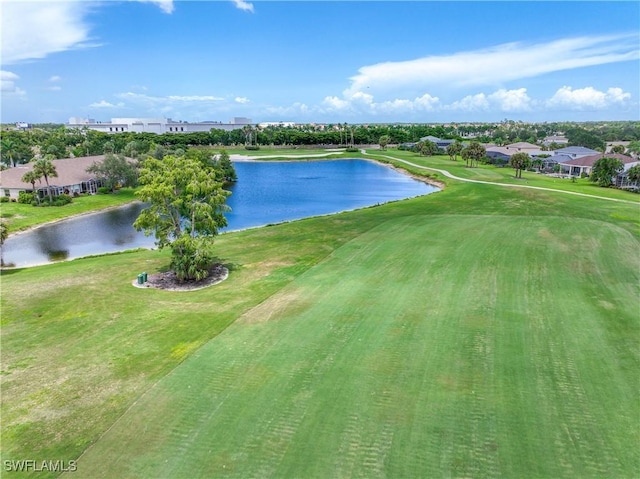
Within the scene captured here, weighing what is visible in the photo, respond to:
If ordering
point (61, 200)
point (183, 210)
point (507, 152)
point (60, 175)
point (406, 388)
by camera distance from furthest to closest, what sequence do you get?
point (507, 152) < point (60, 175) < point (61, 200) < point (183, 210) < point (406, 388)

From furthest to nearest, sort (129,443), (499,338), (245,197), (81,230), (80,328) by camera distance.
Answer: (245,197) → (81,230) → (80,328) → (499,338) → (129,443)

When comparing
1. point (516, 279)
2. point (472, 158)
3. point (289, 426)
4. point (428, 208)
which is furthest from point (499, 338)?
point (472, 158)

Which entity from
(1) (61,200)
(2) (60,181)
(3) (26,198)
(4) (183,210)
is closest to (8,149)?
(2) (60,181)

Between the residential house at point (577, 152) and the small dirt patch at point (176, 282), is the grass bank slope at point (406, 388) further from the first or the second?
the residential house at point (577, 152)

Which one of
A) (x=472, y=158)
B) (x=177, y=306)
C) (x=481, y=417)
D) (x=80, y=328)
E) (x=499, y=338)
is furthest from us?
(x=472, y=158)

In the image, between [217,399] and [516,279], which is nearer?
[217,399]

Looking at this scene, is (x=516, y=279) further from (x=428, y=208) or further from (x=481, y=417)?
(x=428, y=208)

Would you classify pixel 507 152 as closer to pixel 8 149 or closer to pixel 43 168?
pixel 43 168
